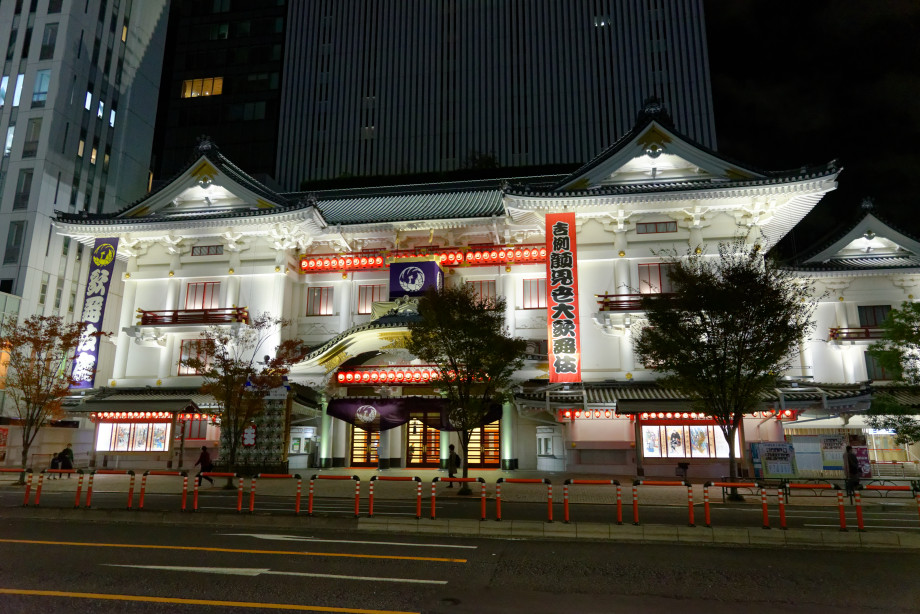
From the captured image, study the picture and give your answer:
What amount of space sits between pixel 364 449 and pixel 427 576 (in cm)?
2251

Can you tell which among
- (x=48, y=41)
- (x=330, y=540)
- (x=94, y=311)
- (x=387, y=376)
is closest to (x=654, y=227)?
(x=387, y=376)

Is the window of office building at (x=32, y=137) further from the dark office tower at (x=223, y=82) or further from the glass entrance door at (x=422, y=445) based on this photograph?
the glass entrance door at (x=422, y=445)

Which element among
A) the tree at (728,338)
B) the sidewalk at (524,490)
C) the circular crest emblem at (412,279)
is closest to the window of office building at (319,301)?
the circular crest emblem at (412,279)

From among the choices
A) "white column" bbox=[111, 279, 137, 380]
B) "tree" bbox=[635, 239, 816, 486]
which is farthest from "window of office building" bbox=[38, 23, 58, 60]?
"tree" bbox=[635, 239, 816, 486]

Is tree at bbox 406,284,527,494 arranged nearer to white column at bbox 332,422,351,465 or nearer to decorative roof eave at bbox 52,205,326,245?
white column at bbox 332,422,351,465

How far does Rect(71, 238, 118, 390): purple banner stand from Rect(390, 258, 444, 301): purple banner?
15442 millimetres

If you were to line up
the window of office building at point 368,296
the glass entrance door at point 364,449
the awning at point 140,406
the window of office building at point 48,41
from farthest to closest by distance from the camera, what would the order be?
1. the window of office building at point 48,41
2. the window of office building at point 368,296
3. the glass entrance door at point 364,449
4. the awning at point 140,406

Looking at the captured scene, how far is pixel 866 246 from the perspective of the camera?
30328 mm

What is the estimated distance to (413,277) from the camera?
2992 cm

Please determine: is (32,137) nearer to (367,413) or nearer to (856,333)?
(367,413)

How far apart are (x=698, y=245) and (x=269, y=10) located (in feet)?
215

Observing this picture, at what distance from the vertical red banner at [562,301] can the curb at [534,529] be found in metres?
14.2

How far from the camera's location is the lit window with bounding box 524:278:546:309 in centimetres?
3050

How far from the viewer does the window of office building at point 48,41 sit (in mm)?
45375
